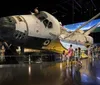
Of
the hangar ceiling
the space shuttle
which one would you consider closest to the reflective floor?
the space shuttle

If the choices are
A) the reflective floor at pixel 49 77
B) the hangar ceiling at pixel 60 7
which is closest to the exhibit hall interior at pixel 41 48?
the reflective floor at pixel 49 77

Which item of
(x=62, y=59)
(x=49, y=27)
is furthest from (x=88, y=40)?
(x=49, y=27)

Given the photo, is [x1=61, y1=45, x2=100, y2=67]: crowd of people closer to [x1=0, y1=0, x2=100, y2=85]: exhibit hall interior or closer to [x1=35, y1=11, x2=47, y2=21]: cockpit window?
[x1=0, y1=0, x2=100, y2=85]: exhibit hall interior

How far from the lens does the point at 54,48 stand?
2105cm

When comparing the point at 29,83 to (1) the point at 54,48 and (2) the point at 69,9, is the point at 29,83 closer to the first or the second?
(1) the point at 54,48

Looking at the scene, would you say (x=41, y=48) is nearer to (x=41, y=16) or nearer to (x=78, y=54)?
(x=41, y=16)

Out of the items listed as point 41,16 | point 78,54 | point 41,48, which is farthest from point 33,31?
point 78,54

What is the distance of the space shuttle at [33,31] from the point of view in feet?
→ 53.8

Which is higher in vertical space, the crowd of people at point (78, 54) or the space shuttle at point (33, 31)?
the space shuttle at point (33, 31)

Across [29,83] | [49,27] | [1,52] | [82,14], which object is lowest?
[29,83]

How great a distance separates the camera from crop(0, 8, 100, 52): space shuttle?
53.8 ft

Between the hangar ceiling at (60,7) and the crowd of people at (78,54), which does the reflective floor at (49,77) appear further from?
the hangar ceiling at (60,7)

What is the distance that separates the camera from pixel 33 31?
17.6 m

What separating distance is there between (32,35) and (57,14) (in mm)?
25044
